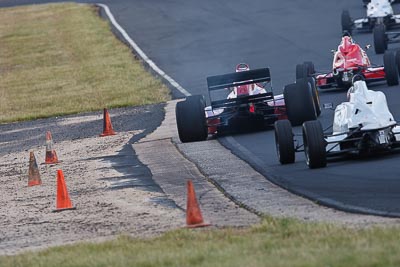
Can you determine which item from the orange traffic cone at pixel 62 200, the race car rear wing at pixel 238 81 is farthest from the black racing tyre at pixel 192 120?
the orange traffic cone at pixel 62 200

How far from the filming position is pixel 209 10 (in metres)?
46.8

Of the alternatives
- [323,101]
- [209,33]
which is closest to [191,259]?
[323,101]

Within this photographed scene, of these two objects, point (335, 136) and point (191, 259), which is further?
point (335, 136)

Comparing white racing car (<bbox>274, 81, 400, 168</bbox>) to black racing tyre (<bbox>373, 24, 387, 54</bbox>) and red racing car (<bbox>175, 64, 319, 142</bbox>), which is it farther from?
black racing tyre (<bbox>373, 24, 387, 54</bbox>)

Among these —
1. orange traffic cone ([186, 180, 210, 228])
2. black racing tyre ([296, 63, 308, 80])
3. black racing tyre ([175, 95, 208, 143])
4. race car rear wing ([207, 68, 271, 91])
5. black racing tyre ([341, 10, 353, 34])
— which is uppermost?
black racing tyre ([341, 10, 353, 34])

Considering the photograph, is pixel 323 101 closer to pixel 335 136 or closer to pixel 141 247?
pixel 335 136

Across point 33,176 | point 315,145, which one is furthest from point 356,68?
point 315,145

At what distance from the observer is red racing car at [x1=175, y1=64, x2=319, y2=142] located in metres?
19.2

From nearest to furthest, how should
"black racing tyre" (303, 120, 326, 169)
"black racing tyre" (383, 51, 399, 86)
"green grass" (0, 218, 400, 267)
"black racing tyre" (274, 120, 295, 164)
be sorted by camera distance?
"green grass" (0, 218, 400, 267)
"black racing tyre" (303, 120, 326, 169)
"black racing tyre" (274, 120, 295, 164)
"black racing tyre" (383, 51, 399, 86)

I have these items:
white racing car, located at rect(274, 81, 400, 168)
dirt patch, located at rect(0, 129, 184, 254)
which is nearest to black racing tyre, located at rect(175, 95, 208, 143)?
dirt patch, located at rect(0, 129, 184, 254)

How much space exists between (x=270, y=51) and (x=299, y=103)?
50.7 feet

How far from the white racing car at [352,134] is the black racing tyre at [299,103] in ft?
11.2

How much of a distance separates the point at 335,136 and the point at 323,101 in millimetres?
7586

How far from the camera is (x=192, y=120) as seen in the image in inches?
763
